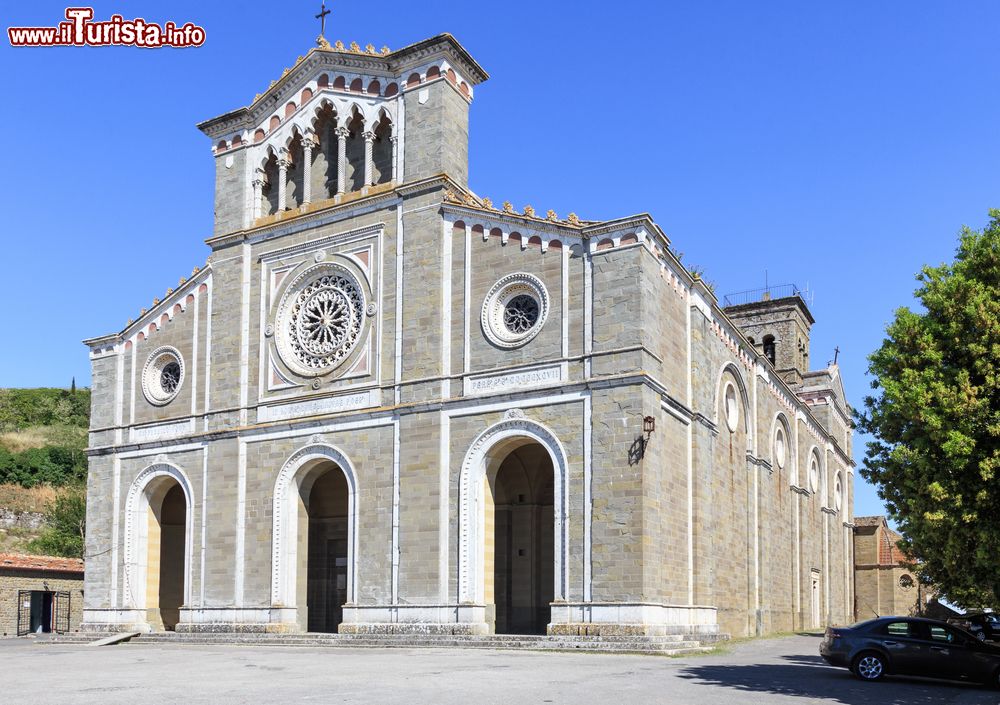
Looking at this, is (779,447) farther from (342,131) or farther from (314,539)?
(342,131)

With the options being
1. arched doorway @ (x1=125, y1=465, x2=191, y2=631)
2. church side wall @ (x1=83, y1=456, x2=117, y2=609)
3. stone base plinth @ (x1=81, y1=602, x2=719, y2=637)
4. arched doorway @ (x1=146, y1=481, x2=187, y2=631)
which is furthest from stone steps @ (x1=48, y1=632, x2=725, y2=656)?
arched doorway @ (x1=146, y1=481, x2=187, y2=631)

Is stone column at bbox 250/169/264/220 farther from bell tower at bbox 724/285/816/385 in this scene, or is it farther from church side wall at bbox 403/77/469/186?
bell tower at bbox 724/285/816/385

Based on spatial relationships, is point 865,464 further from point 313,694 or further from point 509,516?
point 509,516

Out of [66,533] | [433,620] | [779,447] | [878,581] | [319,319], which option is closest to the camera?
[433,620]

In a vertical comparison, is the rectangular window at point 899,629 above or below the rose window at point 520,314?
below

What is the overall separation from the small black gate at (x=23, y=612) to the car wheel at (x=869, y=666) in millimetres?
33063

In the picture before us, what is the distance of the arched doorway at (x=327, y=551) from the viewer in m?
35.6

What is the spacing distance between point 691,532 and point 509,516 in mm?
7320

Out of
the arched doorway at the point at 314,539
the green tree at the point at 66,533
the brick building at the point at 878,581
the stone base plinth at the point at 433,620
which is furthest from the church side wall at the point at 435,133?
the brick building at the point at 878,581

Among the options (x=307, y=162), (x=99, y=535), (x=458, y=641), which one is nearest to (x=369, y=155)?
(x=307, y=162)

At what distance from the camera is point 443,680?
59.8ft

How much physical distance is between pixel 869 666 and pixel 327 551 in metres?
20.7

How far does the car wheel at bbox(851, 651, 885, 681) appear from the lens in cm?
2025

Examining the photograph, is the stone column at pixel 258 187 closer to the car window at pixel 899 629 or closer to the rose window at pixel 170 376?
the rose window at pixel 170 376
